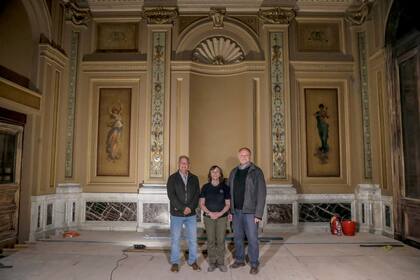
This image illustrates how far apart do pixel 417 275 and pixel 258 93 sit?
377cm

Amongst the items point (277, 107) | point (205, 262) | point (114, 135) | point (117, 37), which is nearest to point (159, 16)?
point (117, 37)

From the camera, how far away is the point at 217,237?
12.5 ft

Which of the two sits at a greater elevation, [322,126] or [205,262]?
[322,126]

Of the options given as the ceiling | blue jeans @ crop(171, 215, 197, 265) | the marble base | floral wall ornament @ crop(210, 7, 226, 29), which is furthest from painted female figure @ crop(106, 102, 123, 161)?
blue jeans @ crop(171, 215, 197, 265)

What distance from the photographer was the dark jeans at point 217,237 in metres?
3.78

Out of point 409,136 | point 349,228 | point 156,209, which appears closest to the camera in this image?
point 409,136

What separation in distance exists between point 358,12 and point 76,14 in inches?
205

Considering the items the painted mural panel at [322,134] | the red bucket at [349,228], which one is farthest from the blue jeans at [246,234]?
the painted mural panel at [322,134]

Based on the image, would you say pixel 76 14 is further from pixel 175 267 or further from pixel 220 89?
pixel 175 267

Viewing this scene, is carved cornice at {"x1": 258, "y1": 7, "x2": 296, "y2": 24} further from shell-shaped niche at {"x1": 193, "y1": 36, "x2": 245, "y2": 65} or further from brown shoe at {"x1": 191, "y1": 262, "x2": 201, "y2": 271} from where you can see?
brown shoe at {"x1": 191, "y1": 262, "x2": 201, "y2": 271}

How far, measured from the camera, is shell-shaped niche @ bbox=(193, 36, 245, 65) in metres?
6.62

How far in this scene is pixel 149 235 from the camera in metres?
5.46

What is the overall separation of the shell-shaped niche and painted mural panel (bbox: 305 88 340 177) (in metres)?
1.59

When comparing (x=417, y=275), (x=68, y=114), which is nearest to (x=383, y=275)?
(x=417, y=275)
